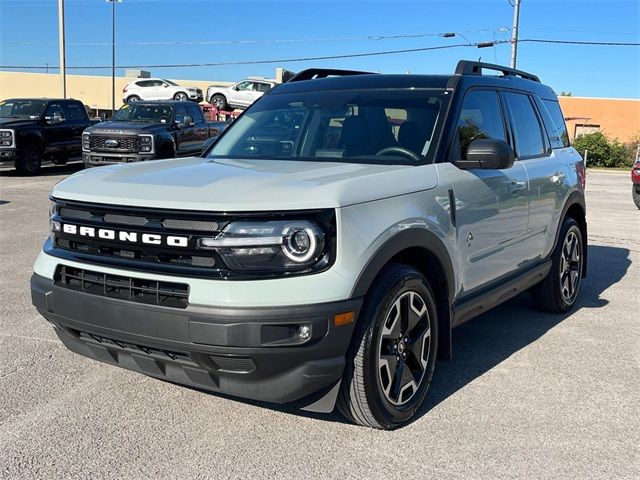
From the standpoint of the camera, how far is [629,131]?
48.1 meters

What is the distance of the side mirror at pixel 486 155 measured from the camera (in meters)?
3.98

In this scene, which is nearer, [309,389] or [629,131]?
[309,389]

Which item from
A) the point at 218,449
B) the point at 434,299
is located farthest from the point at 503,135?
the point at 218,449

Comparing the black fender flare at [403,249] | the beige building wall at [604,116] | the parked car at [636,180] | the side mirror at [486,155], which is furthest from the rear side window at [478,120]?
the beige building wall at [604,116]

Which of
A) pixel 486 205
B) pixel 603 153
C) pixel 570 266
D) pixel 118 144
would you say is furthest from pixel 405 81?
pixel 603 153

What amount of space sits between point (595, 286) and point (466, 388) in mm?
3695

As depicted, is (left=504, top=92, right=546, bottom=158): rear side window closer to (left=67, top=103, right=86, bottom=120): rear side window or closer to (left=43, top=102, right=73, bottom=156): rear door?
(left=43, top=102, right=73, bottom=156): rear door

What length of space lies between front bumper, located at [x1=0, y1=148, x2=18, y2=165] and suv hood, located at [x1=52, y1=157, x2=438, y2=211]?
47.2ft

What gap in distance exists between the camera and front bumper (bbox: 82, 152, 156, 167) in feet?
50.3

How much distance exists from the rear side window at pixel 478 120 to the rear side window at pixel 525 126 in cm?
26

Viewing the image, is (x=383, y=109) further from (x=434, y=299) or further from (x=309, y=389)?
(x=309, y=389)

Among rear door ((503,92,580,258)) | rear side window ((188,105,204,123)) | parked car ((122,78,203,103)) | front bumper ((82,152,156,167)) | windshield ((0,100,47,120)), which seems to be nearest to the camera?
rear door ((503,92,580,258))

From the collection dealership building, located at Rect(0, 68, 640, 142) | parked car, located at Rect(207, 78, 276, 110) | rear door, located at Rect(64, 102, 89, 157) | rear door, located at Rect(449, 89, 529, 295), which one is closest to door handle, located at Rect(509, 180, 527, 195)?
rear door, located at Rect(449, 89, 529, 295)

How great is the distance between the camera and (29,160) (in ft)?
56.8
